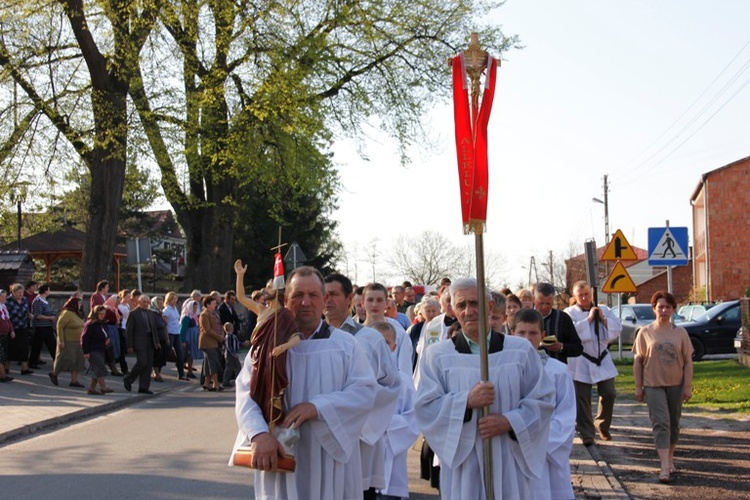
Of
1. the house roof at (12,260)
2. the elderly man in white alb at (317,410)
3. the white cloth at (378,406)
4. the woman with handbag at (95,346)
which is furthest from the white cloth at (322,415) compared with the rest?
the house roof at (12,260)

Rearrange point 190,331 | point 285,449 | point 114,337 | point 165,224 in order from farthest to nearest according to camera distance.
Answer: point 165,224 → point 190,331 → point 114,337 → point 285,449

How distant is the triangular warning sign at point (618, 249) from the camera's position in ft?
53.1

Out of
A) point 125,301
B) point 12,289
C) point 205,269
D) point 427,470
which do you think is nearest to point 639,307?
point 205,269

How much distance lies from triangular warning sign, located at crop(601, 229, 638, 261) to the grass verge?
245 centimetres

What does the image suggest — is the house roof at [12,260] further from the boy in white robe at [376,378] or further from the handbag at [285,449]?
the handbag at [285,449]

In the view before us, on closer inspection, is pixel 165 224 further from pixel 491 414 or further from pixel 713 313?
pixel 491 414

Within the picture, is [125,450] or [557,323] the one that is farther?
[125,450]

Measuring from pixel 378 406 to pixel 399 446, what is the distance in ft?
7.31

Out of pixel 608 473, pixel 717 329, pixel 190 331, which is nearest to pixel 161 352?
pixel 190 331

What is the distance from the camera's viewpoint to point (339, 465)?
17.0 feet

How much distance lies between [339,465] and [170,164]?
1025 inches

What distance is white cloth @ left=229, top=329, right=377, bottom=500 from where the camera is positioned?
198 inches

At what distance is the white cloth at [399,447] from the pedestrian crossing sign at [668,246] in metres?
7.40

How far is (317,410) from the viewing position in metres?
5.00
